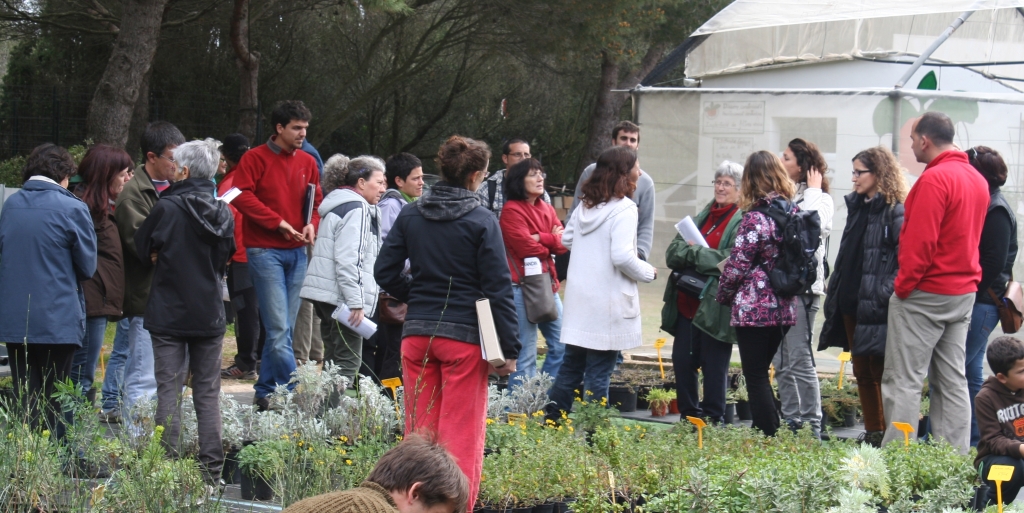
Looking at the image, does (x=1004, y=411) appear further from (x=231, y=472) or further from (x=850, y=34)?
(x=850, y=34)

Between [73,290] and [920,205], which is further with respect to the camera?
[920,205]

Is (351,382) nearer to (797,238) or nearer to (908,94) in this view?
(797,238)

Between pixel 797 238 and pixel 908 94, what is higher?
pixel 908 94

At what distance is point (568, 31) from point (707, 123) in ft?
20.5

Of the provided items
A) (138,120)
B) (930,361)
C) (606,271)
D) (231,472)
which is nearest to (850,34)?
(930,361)

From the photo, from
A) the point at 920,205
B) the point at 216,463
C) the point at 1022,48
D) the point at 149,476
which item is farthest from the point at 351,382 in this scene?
the point at 1022,48

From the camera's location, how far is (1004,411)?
196 inches

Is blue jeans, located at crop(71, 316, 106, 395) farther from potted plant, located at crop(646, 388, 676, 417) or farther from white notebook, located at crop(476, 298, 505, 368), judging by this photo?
potted plant, located at crop(646, 388, 676, 417)

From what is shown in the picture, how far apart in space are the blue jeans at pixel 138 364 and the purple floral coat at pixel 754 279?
328cm

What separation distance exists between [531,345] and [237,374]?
2.72 meters

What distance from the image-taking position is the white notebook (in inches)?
173

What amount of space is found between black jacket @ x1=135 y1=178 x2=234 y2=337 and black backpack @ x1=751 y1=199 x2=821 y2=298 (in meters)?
2.92

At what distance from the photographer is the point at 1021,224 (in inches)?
345

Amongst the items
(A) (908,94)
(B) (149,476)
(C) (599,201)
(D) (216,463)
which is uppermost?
(A) (908,94)
